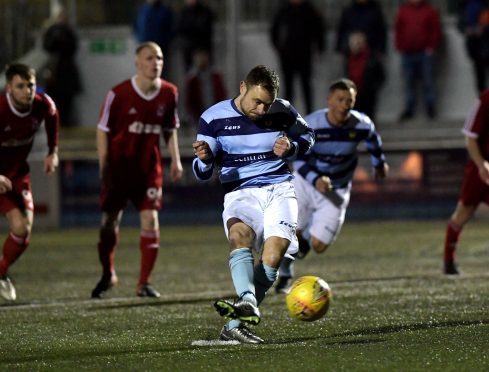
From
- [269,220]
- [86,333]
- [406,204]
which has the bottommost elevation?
[406,204]

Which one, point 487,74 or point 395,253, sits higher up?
point 487,74

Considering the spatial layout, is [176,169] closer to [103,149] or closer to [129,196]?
[129,196]

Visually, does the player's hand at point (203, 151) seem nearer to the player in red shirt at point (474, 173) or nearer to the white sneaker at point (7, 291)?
the white sneaker at point (7, 291)

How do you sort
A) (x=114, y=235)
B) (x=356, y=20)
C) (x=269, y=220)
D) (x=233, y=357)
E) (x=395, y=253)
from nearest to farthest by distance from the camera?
(x=233, y=357)
(x=269, y=220)
(x=114, y=235)
(x=395, y=253)
(x=356, y=20)

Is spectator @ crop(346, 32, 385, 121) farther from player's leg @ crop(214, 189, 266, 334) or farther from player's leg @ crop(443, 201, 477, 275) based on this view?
player's leg @ crop(214, 189, 266, 334)

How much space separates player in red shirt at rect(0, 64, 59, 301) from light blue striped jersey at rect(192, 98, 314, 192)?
283 cm

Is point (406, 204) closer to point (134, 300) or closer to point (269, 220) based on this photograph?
point (134, 300)

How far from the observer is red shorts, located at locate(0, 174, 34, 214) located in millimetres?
10703

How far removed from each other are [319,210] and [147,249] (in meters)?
1.73

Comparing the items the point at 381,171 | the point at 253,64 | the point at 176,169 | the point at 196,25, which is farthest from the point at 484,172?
the point at 253,64

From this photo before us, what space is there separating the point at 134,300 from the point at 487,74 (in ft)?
40.6

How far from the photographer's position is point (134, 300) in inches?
416

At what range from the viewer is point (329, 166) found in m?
11.5

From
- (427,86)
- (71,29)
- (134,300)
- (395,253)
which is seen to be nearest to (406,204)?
(427,86)
